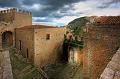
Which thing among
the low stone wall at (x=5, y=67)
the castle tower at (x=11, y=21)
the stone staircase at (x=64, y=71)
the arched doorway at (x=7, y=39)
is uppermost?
the castle tower at (x=11, y=21)

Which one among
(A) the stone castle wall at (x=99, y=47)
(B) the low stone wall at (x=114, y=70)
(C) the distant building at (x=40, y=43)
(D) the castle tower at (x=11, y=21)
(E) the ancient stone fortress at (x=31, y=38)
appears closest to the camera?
(B) the low stone wall at (x=114, y=70)

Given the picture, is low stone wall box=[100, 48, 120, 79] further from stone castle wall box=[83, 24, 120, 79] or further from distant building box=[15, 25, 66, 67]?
distant building box=[15, 25, 66, 67]

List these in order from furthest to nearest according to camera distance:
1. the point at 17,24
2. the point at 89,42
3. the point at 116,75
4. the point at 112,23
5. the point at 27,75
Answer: the point at 17,24 → the point at 27,75 → the point at 89,42 → the point at 112,23 → the point at 116,75

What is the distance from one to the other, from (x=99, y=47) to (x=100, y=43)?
20 cm

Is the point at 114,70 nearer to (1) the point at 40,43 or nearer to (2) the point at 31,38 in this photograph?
(1) the point at 40,43

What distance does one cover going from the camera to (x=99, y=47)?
8414 millimetres

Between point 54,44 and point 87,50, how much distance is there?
14044 mm

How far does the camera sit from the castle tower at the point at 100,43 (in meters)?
7.80

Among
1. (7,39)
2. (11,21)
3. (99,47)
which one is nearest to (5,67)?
(99,47)

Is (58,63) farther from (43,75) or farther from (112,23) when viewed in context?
(112,23)

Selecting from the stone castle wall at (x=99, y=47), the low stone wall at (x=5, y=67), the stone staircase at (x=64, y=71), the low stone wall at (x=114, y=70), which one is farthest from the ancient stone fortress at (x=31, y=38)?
the low stone wall at (x=114, y=70)

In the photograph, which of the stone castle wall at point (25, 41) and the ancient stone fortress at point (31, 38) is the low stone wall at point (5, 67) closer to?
the ancient stone fortress at point (31, 38)

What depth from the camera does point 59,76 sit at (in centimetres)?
2092

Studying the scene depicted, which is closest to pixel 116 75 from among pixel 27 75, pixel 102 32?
pixel 102 32
